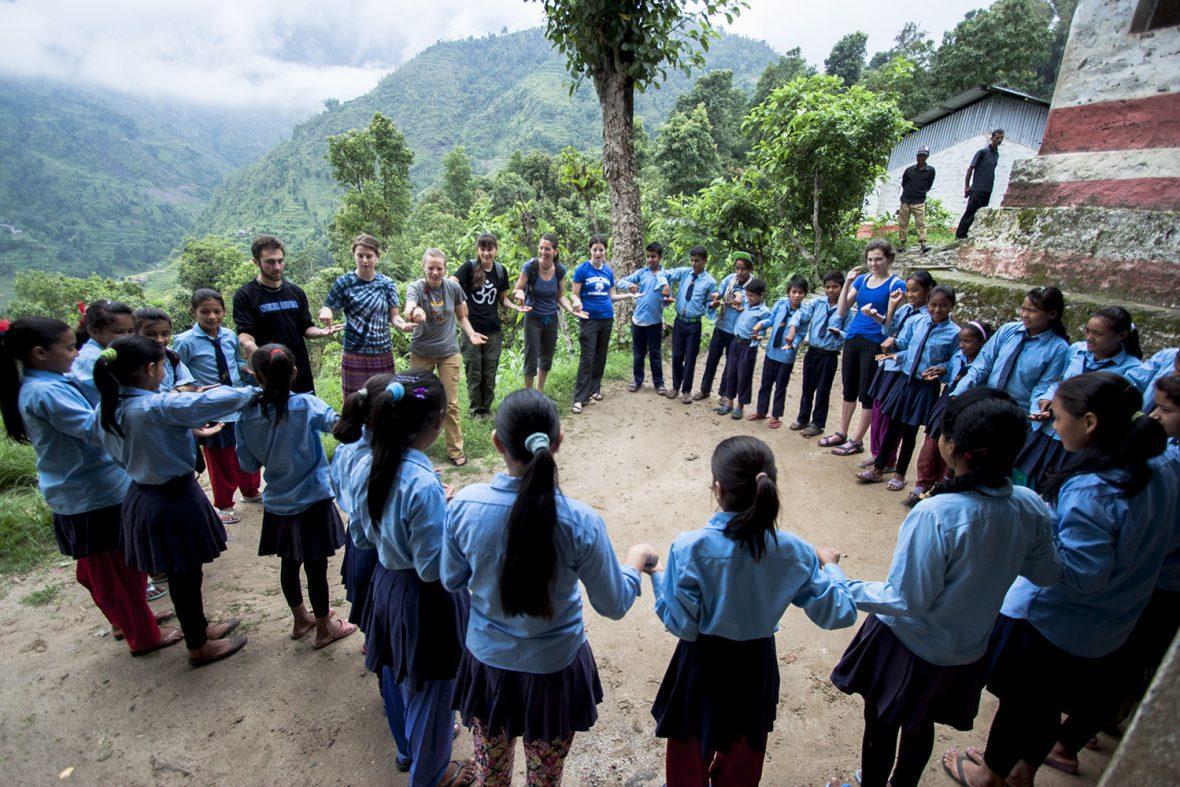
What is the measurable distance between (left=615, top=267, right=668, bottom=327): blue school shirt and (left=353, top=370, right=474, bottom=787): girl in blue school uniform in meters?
4.67

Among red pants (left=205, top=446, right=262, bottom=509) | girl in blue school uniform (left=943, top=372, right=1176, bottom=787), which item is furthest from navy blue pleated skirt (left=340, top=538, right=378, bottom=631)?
girl in blue school uniform (left=943, top=372, right=1176, bottom=787)

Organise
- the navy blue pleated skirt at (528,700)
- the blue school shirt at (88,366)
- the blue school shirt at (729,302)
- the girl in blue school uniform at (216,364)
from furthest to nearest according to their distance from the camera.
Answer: the blue school shirt at (729,302) → the girl in blue school uniform at (216,364) → the blue school shirt at (88,366) → the navy blue pleated skirt at (528,700)

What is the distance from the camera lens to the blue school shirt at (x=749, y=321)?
5777 millimetres

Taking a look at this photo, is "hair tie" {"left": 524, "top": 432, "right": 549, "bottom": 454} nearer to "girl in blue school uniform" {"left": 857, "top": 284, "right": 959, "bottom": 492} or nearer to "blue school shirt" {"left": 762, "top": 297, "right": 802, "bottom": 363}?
"girl in blue school uniform" {"left": 857, "top": 284, "right": 959, "bottom": 492}

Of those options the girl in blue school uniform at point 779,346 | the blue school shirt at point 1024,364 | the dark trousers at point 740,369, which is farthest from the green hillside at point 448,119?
the blue school shirt at point 1024,364

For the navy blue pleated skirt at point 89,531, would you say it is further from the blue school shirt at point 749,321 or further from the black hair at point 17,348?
the blue school shirt at point 749,321

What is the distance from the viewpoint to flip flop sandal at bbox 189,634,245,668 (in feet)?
9.50

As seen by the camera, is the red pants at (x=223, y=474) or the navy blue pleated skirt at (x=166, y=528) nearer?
the navy blue pleated skirt at (x=166, y=528)

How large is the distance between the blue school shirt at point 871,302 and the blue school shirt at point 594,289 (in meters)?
2.44

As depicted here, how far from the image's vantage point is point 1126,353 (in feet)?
10.4

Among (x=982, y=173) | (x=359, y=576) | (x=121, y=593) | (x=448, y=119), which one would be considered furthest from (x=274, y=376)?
(x=448, y=119)

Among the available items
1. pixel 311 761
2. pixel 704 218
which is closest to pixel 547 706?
pixel 311 761

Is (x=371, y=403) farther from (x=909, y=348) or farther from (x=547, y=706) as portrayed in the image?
(x=909, y=348)

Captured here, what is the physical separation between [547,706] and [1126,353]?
363 centimetres
